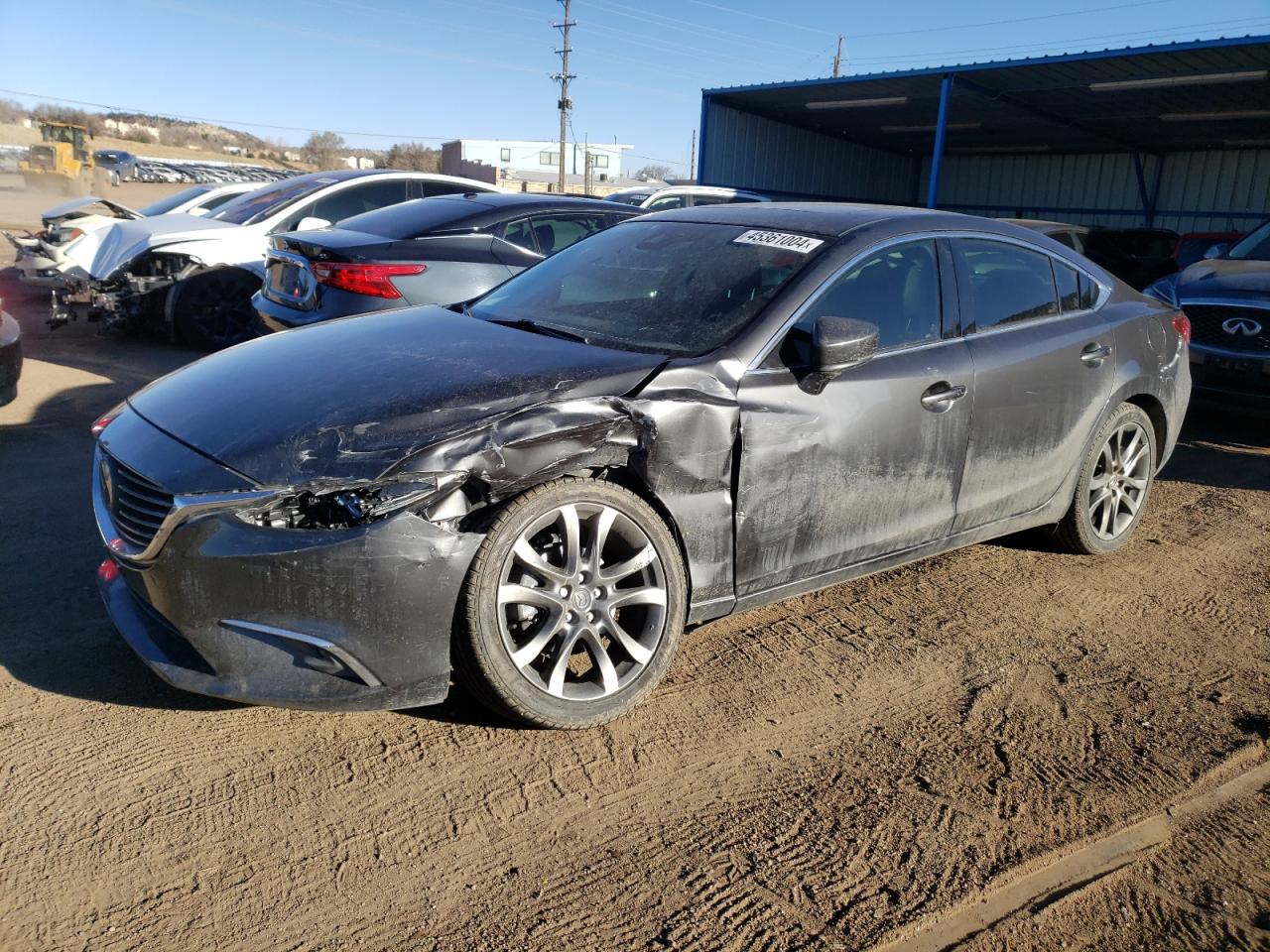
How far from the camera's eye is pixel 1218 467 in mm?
7035

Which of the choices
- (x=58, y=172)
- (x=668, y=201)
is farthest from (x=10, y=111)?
(x=668, y=201)

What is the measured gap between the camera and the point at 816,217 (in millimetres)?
4258

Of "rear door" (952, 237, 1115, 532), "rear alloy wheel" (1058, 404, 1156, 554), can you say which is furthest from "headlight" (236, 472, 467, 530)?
"rear alloy wheel" (1058, 404, 1156, 554)

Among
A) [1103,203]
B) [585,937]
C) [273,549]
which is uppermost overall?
[1103,203]

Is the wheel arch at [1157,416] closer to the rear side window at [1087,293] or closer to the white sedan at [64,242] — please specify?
the rear side window at [1087,293]

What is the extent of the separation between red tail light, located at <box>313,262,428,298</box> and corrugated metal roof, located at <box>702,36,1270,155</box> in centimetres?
1287

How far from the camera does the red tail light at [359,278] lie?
6391mm

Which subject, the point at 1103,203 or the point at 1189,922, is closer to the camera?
the point at 1189,922

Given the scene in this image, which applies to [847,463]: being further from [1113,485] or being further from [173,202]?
[173,202]

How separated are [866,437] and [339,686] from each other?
2.05m

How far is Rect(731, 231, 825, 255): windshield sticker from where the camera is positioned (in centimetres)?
397

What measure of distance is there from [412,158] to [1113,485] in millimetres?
78159

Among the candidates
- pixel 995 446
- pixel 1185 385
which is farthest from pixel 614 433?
pixel 1185 385

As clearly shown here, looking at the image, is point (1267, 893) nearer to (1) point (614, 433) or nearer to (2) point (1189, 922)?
(2) point (1189, 922)
